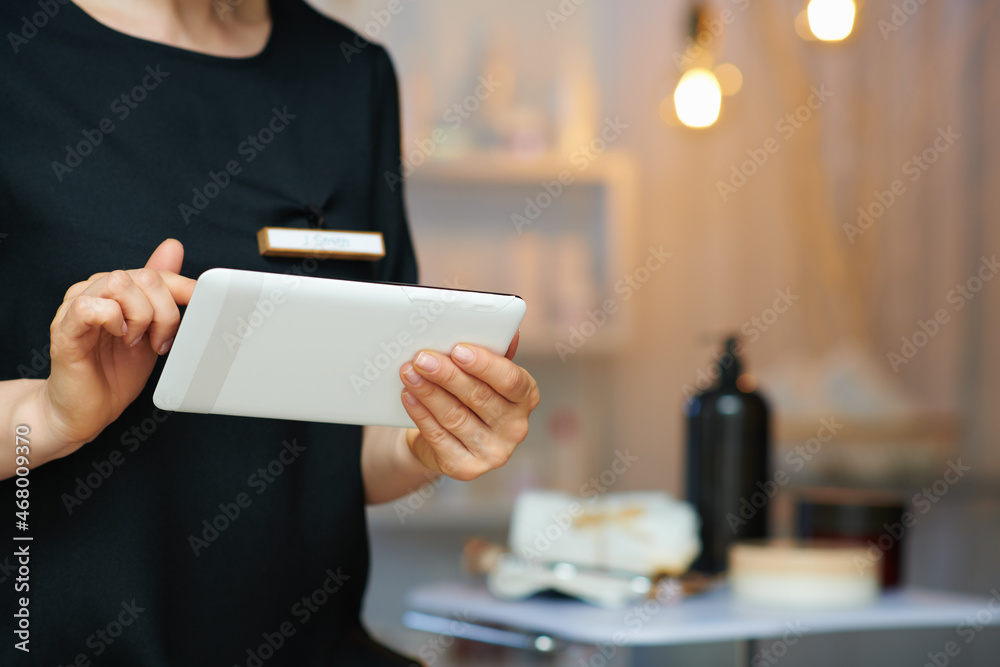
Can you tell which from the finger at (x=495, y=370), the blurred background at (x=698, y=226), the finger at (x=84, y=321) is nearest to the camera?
the finger at (x=84, y=321)

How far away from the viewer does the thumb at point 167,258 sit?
2.20ft

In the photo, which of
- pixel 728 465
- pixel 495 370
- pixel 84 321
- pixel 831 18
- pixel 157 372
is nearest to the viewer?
pixel 84 321

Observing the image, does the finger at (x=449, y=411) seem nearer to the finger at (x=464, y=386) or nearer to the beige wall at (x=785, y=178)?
the finger at (x=464, y=386)

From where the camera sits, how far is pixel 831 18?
155 centimetres

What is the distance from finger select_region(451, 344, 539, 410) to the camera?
2.26 ft

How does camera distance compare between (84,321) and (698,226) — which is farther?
(698,226)

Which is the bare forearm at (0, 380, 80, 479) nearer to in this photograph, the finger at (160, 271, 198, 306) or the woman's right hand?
the woman's right hand

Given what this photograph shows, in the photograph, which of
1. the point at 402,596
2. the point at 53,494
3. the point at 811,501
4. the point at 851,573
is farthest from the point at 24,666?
the point at 402,596

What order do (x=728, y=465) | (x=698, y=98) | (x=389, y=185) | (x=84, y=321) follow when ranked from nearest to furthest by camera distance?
1. (x=84, y=321)
2. (x=389, y=185)
3. (x=728, y=465)
4. (x=698, y=98)

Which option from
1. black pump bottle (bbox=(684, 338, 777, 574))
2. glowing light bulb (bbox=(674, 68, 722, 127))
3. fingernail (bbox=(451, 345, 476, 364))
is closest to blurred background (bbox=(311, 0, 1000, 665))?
glowing light bulb (bbox=(674, 68, 722, 127))

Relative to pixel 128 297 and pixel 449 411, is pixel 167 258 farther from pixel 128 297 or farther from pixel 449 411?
pixel 449 411

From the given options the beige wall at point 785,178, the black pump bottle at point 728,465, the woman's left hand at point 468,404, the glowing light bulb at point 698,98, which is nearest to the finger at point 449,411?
the woman's left hand at point 468,404

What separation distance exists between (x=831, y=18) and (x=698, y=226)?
100cm

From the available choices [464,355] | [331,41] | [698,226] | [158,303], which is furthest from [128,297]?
[698,226]
